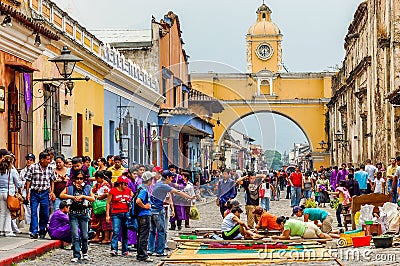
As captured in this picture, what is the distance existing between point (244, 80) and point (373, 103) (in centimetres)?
4179

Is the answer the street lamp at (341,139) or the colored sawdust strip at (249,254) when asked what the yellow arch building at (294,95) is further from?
the colored sawdust strip at (249,254)

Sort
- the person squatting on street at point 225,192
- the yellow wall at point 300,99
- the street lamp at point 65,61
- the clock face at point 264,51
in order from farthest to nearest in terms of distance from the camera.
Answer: the clock face at point 264,51, the yellow wall at point 300,99, the person squatting on street at point 225,192, the street lamp at point 65,61

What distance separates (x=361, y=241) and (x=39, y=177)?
5.38m

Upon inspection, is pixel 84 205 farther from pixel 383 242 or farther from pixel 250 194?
pixel 250 194

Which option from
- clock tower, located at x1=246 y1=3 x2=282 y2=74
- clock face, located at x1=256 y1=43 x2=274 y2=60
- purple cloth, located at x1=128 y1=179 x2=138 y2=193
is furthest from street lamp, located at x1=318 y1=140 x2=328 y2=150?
purple cloth, located at x1=128 y1=179 x2=138 y2=193

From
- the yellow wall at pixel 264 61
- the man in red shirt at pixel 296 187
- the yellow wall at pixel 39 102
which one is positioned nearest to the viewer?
the yellow wall at pixel 39 102

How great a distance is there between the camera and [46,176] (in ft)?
→ 46.9

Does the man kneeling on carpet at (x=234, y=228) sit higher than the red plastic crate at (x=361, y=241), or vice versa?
the man kneeling on carpet at (x=234, y=228)

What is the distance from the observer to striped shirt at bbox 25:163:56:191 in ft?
46.6

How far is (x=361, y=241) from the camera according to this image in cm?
1462

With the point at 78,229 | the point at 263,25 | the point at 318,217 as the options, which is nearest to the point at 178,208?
the point at 318,217

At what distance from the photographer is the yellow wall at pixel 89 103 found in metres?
22.5

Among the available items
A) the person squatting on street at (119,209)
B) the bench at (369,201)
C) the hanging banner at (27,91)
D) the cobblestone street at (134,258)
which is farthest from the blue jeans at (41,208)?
the bench at (369,201)

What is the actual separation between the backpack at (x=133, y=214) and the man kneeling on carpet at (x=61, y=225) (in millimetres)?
963
